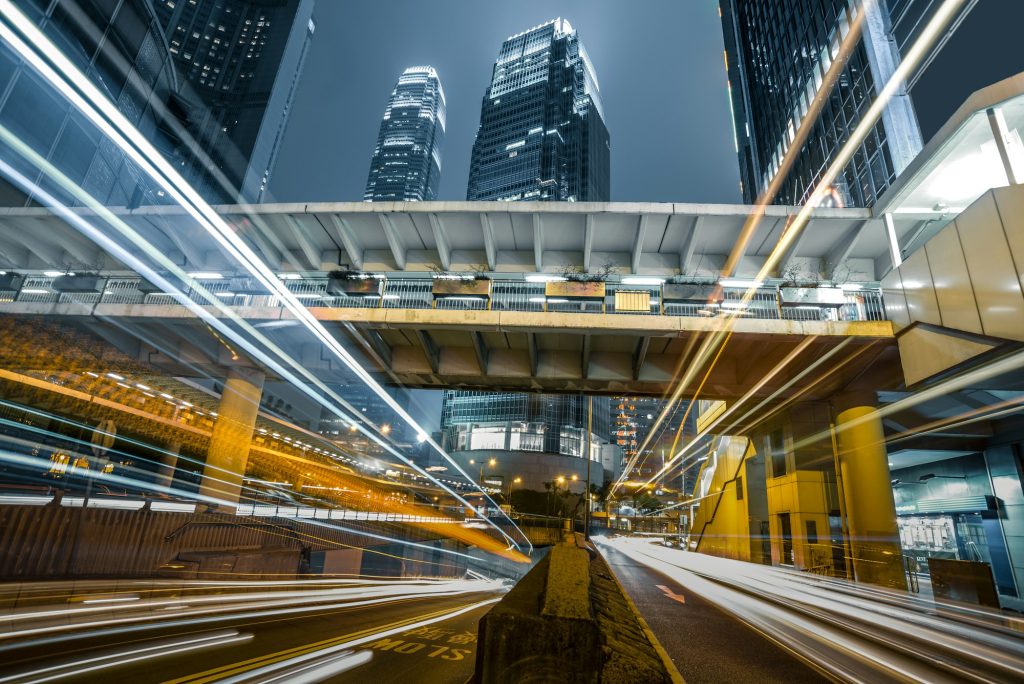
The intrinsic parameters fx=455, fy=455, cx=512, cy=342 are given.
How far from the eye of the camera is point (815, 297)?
614 inches

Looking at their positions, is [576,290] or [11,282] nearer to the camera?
[576,290]

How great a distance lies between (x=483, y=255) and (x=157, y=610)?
15.4 metres

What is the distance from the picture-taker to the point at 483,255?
65.2 ft

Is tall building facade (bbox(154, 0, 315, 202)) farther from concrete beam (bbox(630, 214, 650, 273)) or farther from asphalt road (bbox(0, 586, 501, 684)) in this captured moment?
asphalt road (bbox(0, 586, 501, 684))

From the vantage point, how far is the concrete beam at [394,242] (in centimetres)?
1848

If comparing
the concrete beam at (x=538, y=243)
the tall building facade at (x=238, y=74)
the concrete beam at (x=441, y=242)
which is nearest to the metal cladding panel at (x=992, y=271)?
the concrete beam at (x=538, y=243)

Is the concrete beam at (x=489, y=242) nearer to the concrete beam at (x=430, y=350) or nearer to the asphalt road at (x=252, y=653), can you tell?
the concrete beam at (x=430, y=350)

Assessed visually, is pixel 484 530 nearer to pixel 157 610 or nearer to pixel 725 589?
pixel 725 589

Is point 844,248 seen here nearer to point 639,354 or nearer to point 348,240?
point 639,354

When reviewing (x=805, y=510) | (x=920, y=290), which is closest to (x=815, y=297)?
(x=920, y=290)

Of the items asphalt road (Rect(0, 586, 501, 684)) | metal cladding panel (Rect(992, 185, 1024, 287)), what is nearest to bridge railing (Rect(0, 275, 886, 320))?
metal cladding panel (Rect(992, 185, 1024, 287))

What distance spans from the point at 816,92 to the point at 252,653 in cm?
5123

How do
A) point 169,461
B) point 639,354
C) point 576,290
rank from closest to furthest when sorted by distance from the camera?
point 576,290 → point 639,354 → point 169,461

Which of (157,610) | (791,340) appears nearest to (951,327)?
(791,340)
